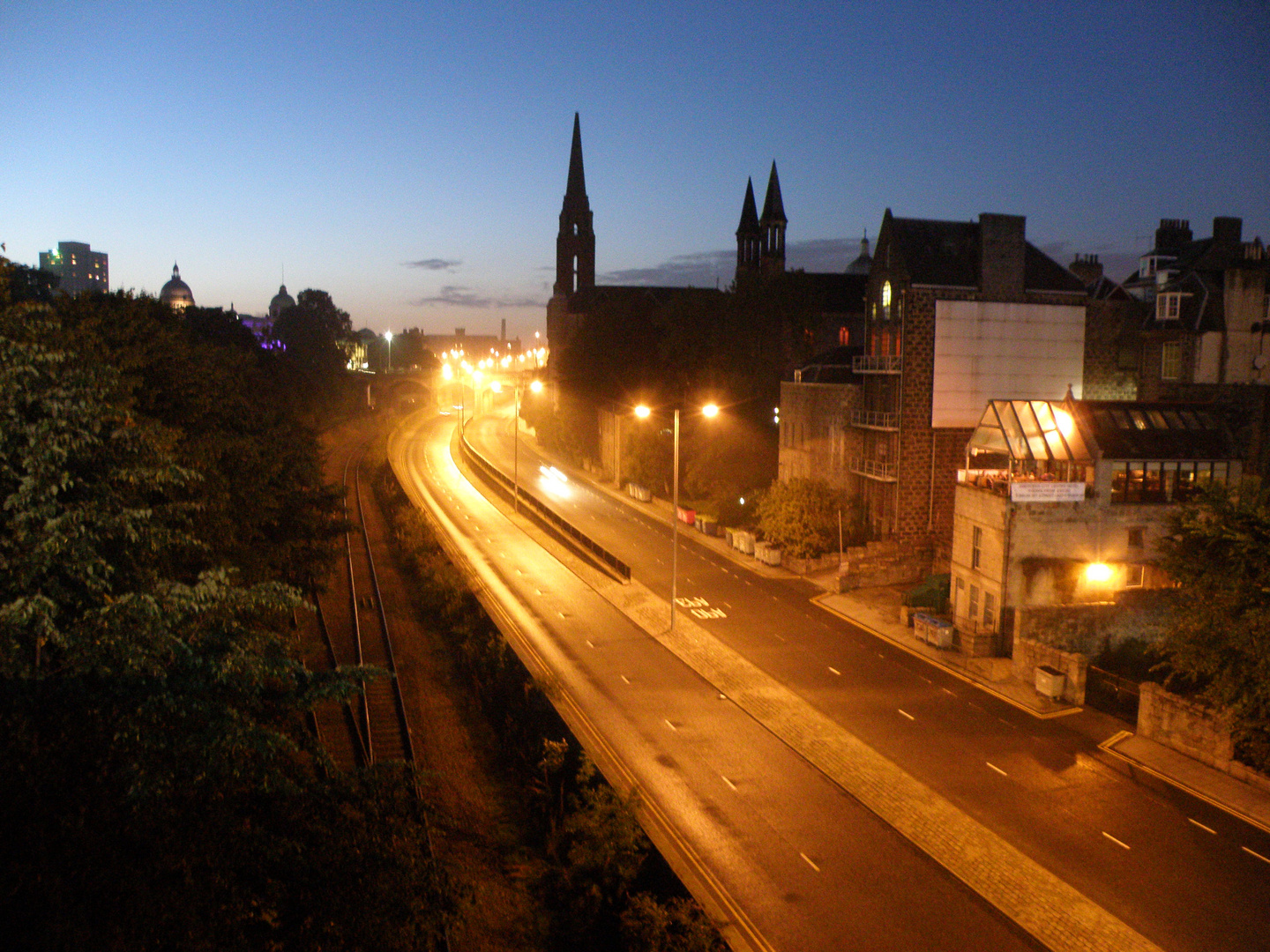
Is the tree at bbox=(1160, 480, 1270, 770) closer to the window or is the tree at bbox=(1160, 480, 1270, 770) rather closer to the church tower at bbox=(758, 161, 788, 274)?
the window

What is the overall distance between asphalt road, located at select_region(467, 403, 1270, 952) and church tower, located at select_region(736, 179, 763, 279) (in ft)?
224

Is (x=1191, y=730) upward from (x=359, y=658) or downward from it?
upward

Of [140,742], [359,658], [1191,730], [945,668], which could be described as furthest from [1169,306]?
[140,742]

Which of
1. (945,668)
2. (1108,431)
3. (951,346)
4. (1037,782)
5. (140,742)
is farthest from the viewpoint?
(951,346)

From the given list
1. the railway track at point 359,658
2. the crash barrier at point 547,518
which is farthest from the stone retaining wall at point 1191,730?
the crash barrier at point 547,518

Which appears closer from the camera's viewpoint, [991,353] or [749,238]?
[991,353]

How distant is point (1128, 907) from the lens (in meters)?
14.9

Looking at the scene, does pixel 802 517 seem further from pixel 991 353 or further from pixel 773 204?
pixel 773 204

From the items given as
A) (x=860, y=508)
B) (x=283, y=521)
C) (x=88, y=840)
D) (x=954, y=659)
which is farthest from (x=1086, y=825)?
(x=860, y=508)

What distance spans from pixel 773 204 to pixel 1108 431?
68.5 m

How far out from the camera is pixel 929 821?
17.8 m

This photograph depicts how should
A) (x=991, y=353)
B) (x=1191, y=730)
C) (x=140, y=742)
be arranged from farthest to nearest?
(x=991, y=353)
(x=1191, y=730)
(x=140, y=742)

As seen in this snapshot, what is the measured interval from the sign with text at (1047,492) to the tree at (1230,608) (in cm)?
540

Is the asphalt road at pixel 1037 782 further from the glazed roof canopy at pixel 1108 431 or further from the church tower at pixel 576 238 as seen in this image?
the church tower at pixel 576 238
